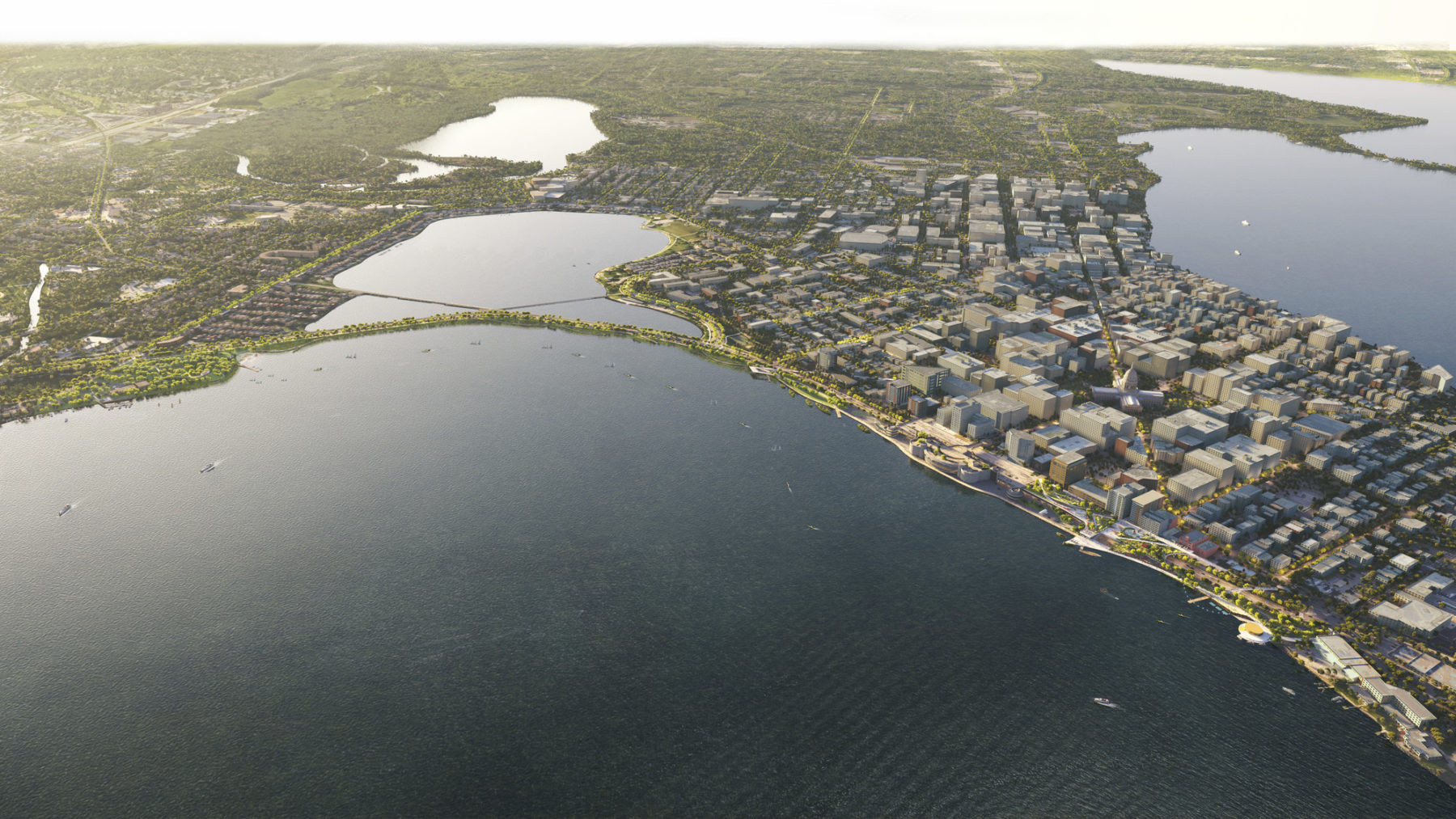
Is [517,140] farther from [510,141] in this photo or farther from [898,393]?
[898,393]

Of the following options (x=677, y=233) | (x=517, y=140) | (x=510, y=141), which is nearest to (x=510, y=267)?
(x=677, y=233)

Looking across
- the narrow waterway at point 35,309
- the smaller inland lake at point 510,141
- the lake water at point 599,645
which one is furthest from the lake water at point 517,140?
the lake water at point 599,645

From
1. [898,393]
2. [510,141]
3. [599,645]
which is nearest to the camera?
[599,645]

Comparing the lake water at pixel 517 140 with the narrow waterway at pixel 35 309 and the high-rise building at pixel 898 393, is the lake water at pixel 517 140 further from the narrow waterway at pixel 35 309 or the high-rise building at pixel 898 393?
the high-rise building at pixel 898 393

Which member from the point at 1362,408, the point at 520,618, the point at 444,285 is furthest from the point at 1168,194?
the point at 520,618

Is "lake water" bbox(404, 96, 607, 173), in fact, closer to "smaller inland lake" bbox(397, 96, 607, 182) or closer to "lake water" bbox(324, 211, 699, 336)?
"smaller inland lake" bbox(397, 96, 607, 182)

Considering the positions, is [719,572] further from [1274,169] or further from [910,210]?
[1274,169]
